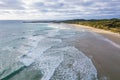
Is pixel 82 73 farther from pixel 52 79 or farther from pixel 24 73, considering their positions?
pixel 24 73

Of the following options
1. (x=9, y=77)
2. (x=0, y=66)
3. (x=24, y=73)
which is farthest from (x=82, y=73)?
(x=0, y=66)

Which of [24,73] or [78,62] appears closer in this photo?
[24,73]

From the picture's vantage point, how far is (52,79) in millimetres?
12453

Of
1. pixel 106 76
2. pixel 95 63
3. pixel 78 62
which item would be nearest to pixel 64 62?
pixel 78 62

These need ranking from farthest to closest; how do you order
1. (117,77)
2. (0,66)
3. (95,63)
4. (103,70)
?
(95,63), (0,66), (103,70), (117,77)

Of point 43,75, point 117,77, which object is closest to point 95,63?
point 117,77

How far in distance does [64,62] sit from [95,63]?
2758 millimetres

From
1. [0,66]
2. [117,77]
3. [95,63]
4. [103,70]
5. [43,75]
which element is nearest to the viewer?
[117,77]

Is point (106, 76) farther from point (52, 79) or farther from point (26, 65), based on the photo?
point (26, 65)

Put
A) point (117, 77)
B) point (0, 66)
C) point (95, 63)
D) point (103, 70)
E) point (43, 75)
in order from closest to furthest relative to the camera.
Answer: point (117, 77)
point (43, 75)
point (103, 70)
point (0, 66)
point (95, 63)

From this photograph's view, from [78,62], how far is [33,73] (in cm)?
495

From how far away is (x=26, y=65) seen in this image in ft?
51.4

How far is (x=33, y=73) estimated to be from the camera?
534 inches

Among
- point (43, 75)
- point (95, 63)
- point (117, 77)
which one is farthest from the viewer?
point (95, 63)
